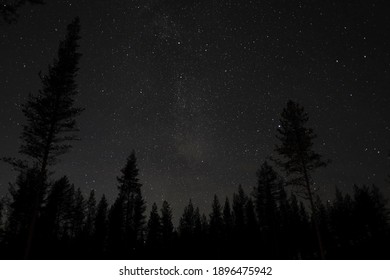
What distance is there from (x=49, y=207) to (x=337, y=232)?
45657mm

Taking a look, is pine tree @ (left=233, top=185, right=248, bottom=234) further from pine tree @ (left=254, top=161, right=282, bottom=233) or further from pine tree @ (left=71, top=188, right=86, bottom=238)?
pine tree @ (left=71, top=188, right=86, bottom=238)

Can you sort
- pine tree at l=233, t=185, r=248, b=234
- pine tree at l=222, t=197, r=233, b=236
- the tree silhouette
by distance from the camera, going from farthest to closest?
1. pine tree at l=222, t=197, r=233, b=236
2. pine tree at l=233, t=185, r=248, b=234
3. the tree silhouette

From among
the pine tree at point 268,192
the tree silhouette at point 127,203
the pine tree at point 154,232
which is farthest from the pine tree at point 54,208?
the pine tree at point 268,192

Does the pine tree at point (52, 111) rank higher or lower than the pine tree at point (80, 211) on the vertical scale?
lower

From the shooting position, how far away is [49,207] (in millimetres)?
36094

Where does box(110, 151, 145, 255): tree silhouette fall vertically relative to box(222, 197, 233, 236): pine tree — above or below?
below

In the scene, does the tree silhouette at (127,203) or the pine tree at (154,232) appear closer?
the tree silhouette at (127,203)

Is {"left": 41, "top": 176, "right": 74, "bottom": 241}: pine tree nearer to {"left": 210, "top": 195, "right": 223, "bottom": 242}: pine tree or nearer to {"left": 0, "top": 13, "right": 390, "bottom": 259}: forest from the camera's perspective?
{"left": 0, "top": 13, "right": 390, "bottom": 259}: forest

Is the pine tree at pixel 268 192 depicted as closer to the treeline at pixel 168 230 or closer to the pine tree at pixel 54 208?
the treeline at pixel 168 230

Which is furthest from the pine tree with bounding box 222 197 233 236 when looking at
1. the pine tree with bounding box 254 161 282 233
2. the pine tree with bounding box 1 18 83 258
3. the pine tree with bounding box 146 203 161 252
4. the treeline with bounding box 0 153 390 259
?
the pine tree with bounding box 1 18 83 258

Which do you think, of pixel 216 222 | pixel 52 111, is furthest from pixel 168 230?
pixel 52 111

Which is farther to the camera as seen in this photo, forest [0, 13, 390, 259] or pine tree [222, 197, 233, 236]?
pine tree [222, 197, 233, 236]

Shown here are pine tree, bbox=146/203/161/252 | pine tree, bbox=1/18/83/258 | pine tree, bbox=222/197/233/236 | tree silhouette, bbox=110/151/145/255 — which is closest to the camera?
pine tree, bbox=1/18/83/258
